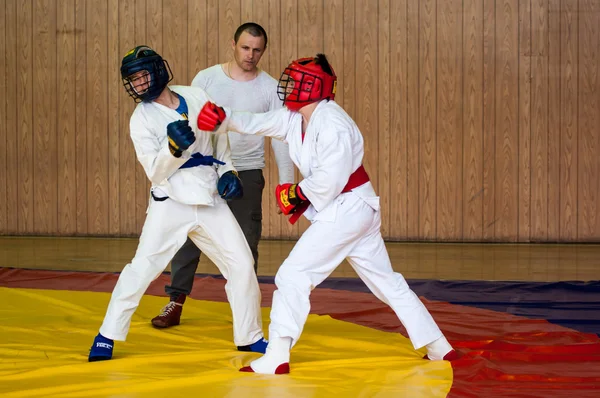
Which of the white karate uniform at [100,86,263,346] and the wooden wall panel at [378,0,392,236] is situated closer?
the white karate uniform at [100,86,263,346]

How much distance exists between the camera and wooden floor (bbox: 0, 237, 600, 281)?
661 cm

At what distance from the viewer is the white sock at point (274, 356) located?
343 centimetres

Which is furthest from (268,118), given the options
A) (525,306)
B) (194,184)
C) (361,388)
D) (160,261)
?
(525,306)

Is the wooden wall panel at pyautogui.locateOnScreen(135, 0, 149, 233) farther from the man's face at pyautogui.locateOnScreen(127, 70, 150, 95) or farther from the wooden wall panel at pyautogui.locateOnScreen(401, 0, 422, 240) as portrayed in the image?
the man's face at pyautogui.locateOnScreen(127, 70, 150, 95)

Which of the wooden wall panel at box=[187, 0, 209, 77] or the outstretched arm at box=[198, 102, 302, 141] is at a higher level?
the wooden wall panel at box=[187, 0, 209, 77]

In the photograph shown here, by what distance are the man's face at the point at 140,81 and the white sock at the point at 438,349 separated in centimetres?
175

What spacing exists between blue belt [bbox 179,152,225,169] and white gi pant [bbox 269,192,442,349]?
62 cm

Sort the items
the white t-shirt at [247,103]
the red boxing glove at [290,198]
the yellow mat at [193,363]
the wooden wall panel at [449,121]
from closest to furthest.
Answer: the yellow mat at [193,363]
the red boxing glove at [290,198]
the white t-shirt at [247,103]
the wooden wall panel at [449,121]

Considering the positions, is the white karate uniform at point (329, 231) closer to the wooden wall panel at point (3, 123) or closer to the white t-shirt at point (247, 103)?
the white t-shirt at point (247, 103)

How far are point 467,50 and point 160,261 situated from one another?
5.85 meters

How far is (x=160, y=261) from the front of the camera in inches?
150

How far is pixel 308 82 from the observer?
3.64 meters

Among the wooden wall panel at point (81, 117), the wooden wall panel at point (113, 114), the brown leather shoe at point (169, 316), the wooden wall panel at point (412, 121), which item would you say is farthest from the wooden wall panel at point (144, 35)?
the brown leather shoe at point (169, 316)

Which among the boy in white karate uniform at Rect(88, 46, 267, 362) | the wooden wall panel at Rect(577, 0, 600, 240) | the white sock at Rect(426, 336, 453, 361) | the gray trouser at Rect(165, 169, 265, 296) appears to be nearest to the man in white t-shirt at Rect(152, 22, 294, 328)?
the gray trouser at Rect(165, 169, 265, 296)
